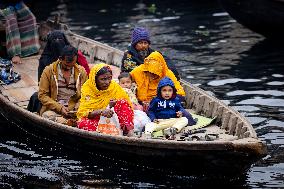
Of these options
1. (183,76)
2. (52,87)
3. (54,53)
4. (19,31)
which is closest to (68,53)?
(52,87)

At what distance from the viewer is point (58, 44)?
33.0ft

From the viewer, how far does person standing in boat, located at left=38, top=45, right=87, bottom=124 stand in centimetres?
902

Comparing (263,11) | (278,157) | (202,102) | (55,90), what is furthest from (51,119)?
(263,11)

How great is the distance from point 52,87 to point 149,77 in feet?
4.70

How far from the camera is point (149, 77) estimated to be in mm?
9281

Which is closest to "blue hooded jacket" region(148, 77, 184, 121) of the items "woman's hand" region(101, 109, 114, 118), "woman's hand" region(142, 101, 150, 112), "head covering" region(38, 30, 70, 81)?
"woman's hand" region(142, 101, 150, 112)

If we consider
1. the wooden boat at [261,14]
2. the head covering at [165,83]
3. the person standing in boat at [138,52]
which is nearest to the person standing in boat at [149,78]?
the person standing in boat at [138,52]

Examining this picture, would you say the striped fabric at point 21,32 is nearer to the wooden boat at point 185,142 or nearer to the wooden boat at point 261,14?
the wooden boat at point 185,142

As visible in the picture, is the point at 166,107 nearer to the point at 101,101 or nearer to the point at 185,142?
the point at 101,101

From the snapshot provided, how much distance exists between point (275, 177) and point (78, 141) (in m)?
2.63

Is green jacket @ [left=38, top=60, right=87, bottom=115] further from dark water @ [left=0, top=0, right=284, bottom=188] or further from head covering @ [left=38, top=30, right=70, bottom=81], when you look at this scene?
head covering @ [left=38, top=30, right=70, bottom=81]

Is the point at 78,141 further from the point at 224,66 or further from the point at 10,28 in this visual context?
the point at 224,66

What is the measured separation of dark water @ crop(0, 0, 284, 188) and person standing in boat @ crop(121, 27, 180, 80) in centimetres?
174

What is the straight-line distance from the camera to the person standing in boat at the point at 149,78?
29.9 ft
